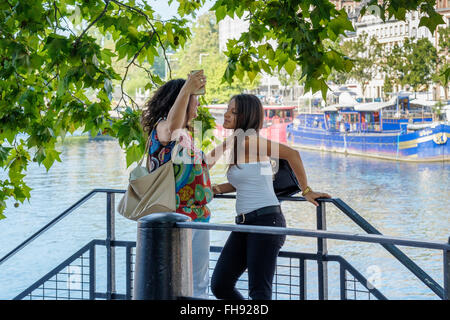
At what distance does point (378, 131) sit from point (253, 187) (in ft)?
184

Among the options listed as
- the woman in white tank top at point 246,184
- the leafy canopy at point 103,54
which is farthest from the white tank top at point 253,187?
the leafy canopy at point 103,54

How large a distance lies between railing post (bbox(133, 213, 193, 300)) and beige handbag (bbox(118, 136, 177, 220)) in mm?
675

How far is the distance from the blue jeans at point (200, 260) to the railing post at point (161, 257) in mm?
677

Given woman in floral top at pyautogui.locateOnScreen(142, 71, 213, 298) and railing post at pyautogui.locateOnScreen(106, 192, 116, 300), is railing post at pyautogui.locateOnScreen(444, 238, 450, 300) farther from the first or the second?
railing post at pyautogui.locateOnScreen(106, 192, 116, 300)

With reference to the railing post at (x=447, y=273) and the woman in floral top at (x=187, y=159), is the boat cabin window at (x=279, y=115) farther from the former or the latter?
the railing post at (x=447, y=273)

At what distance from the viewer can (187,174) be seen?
3457mm

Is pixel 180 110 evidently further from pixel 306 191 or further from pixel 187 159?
pixel 306 191

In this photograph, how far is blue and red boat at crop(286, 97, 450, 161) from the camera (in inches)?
2122

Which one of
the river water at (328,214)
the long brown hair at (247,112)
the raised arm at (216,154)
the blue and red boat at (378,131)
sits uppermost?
the long brown hair at (247,112)

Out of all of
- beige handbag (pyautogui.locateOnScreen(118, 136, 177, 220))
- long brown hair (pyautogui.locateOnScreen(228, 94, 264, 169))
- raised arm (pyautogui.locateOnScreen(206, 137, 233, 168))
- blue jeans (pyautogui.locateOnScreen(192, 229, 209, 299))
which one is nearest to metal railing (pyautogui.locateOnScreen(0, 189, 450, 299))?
raised arm (pyautogui.locateOnScreen(206, 137, 233, 168))

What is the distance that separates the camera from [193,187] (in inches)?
137

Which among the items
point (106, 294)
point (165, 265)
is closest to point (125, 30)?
point (106, 294)

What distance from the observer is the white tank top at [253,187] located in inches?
140

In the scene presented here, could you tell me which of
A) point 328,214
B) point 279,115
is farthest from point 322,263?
point 279,115
